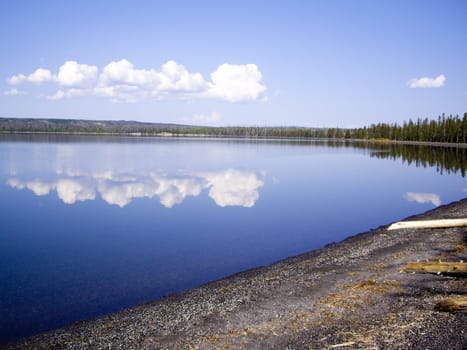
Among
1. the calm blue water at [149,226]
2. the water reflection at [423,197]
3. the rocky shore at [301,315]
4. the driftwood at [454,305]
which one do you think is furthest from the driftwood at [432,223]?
the water reflection at [423,197]

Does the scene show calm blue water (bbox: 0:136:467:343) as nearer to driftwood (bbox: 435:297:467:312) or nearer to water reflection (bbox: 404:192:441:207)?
water reflection (bbox: 404:192:441:207)

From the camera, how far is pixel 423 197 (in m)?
26.3

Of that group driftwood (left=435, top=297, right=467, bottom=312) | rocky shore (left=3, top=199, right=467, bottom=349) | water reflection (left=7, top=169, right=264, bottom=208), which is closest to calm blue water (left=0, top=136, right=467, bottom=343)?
water reflection (left=7, top=169, right=264, bottom=208)

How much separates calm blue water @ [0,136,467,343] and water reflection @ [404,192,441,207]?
12cm

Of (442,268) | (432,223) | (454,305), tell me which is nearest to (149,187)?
(432,223)

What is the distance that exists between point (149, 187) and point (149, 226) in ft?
33.6

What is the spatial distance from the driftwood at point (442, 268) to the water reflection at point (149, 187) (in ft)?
44.3

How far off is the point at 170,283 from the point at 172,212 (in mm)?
8917

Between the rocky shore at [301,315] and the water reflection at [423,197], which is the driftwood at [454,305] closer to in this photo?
the rocky shore at [301,315]

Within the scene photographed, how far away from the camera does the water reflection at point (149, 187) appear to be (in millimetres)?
22547

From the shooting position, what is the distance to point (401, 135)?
127 meters

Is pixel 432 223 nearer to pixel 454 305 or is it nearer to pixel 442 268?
pixel 442 268

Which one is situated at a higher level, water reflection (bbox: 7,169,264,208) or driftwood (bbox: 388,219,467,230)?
driftwood (bbox: 388,219,467,230)

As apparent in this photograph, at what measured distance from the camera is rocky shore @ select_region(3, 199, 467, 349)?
594 centimetres
